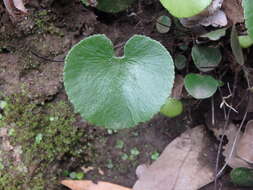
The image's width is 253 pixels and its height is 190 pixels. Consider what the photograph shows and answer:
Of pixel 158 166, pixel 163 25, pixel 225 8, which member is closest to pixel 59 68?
pixel 163 25

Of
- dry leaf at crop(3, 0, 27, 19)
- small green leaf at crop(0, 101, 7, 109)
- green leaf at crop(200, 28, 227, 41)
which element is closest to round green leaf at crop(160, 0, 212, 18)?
green leaf at crop(200, 28, 227, 41)

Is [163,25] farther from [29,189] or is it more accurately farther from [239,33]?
[29,189]

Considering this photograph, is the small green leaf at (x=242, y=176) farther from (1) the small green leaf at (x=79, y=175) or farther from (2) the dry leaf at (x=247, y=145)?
(1) the small green leaf at (x=79, y=175)

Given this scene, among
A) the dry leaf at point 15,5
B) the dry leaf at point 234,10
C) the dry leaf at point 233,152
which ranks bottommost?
the dry leaf at point 233,152

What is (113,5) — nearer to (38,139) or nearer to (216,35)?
Result: (216,35)

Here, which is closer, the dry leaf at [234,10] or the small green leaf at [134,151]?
the dry leaf at [234,10]

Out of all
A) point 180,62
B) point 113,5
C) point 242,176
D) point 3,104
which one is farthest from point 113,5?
point 242,176

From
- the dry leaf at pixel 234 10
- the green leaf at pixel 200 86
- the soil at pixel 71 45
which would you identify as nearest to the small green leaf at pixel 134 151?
the soil at pixel 71 45

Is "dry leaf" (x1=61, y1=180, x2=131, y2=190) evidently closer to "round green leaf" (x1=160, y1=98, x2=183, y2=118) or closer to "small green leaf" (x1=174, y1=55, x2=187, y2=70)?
"round green leaf" (x1=160, y1=98, x2=183, y2=118)
